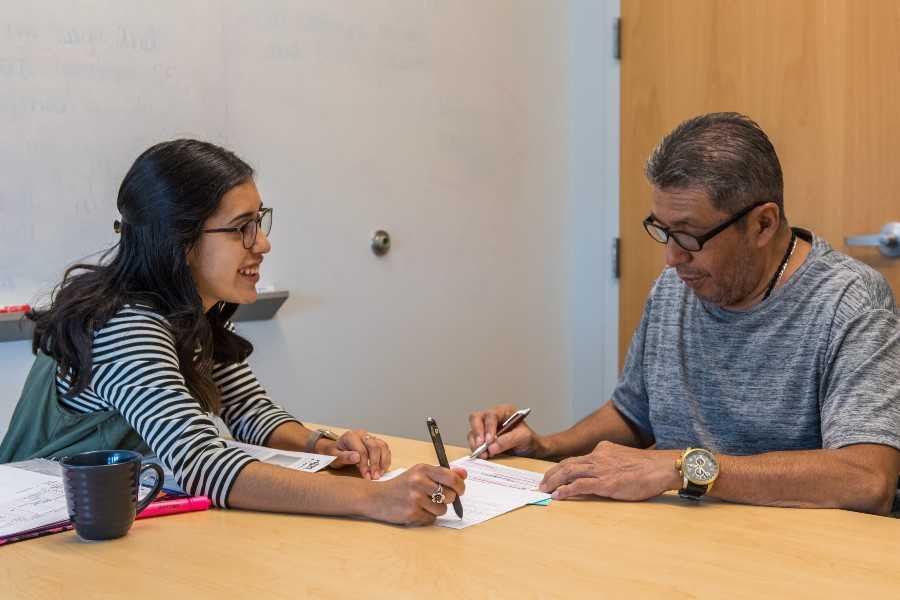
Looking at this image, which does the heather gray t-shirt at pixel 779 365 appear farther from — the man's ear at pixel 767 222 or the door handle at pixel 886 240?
the door handle at pixel 886 240

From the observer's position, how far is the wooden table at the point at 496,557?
109 cm

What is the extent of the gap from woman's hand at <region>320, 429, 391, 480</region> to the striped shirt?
0.24m

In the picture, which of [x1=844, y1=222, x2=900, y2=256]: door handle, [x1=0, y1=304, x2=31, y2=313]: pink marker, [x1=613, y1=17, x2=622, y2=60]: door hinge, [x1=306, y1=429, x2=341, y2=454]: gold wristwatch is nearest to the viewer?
[x1=306, y1=429, x2=341, y2=454]: gold wristwatch

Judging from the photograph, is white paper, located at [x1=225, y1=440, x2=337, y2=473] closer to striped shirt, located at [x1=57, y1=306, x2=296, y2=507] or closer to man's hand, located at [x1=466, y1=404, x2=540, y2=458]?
striped shirt, located at [x1=57, y1=306, x2=296, y2=507]

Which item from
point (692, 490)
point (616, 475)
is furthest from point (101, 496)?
point (692, 490)

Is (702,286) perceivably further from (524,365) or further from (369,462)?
(524,365)

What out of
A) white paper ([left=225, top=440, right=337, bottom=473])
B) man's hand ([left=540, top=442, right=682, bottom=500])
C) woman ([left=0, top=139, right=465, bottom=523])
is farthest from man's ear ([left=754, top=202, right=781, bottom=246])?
white paper ([left=225, top=440, right=337, bottom=473])

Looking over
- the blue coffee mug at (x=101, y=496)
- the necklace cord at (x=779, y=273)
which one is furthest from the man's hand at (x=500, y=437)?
the blue coffee mug at (x=101, y=496)

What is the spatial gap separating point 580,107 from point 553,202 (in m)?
0.38

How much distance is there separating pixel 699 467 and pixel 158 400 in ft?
2.77

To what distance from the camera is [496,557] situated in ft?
3.91

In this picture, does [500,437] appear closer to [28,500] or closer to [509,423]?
[509,423]

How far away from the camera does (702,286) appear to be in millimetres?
1792

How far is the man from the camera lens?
1.44 metres
